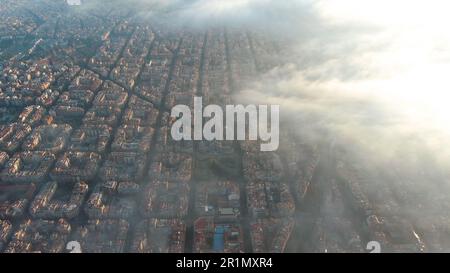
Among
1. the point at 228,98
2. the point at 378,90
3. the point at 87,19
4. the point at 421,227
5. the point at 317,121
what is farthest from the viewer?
the point at 87,19

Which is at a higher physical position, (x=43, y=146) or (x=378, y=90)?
(x=43, y=146)

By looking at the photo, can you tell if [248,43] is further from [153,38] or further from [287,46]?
[153,38]

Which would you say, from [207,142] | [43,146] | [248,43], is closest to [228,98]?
[207,142]

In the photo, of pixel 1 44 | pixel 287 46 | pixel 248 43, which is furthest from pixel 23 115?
pixel 287 46

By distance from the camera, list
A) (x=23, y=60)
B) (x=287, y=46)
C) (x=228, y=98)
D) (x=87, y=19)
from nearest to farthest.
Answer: (x=228, y=98) → (x=23, y=60) → (x=287, y=46) → (x=87, y=19)

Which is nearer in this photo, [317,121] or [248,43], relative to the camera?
[317,121]

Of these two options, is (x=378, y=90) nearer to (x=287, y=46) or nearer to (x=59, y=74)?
(x=287, y=46)
